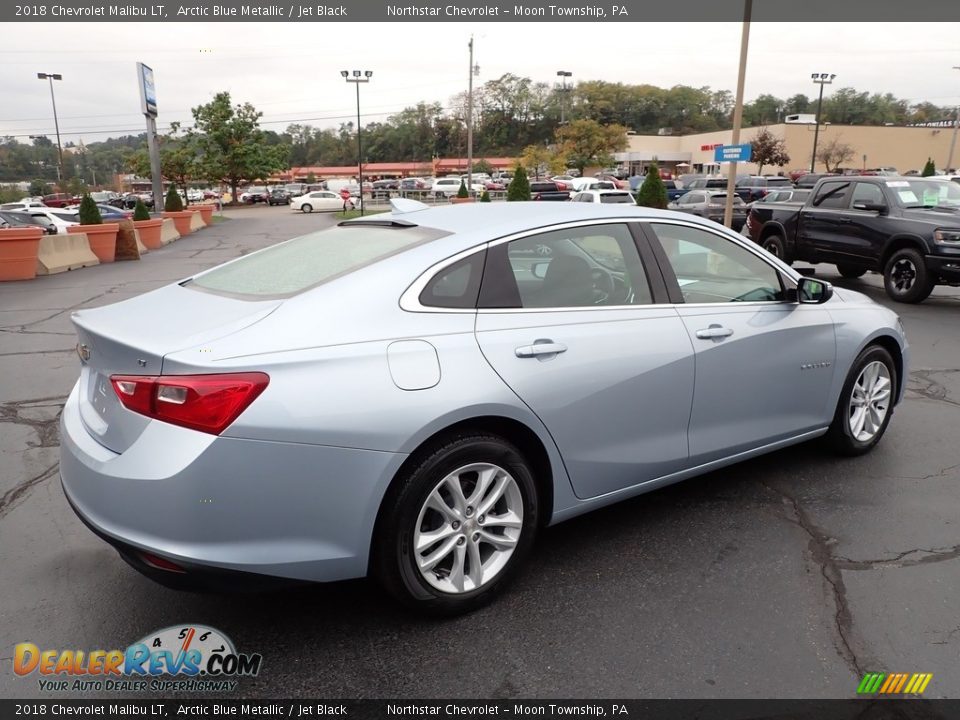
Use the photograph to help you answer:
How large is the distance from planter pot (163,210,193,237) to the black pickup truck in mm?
21929

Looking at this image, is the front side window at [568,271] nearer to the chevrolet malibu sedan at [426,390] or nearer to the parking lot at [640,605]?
the chevrolet malibu sedan at [426,390]

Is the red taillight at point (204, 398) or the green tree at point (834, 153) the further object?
the green tree at point (834, 153)

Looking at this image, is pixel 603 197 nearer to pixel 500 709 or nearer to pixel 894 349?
pixel 894 349

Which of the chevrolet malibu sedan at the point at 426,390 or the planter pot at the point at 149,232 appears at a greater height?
the chevrolet malibu sedan at the point at 426,390

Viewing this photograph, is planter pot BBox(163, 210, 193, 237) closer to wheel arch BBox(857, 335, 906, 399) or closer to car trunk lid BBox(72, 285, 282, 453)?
car trunk lid BBox(72, 285, 282, 453)

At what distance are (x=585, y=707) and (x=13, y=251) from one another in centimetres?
1534

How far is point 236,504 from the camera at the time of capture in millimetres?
2342

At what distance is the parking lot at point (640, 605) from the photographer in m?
2.56

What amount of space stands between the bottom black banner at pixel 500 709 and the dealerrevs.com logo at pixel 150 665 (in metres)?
0.09

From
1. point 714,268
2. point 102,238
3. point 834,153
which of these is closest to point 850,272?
point 714,268

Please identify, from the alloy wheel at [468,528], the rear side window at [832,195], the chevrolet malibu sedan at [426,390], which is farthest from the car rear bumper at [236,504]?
the rear side window at [832,195]

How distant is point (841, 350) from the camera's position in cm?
419

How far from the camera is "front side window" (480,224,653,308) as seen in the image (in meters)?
3.05

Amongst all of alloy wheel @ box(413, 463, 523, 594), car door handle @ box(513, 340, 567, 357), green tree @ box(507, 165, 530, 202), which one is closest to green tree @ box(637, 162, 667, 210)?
green tree @ box(507, 165, 530, 202)
